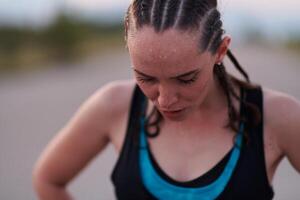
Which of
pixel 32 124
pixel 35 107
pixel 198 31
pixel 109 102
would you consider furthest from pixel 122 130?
pixel 35 107

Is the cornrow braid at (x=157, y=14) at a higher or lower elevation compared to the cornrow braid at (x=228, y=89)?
higher

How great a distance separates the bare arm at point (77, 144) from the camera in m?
2.50

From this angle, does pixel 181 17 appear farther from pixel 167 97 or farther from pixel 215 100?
pixel 215 100

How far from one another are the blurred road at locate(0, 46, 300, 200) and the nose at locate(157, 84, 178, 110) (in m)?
2.29

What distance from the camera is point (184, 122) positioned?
2438mm

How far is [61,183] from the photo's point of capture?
2781 millimetres

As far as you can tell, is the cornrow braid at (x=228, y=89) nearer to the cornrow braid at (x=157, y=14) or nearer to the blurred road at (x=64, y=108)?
the cornrow braid at (x=157, y=14)

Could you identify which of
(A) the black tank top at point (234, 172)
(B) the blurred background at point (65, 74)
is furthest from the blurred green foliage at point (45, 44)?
(A) the black tank top at point (234, 172)

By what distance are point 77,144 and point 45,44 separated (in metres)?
14.8

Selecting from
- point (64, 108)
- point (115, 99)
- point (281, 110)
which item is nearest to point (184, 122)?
point (115, 99)

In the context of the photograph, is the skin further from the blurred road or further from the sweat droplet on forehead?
the blurred road

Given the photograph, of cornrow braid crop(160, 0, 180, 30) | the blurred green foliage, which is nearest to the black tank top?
cornrow braid crop(160, 0, 180, 30)

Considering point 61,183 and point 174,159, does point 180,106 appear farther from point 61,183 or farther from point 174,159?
point 61,183

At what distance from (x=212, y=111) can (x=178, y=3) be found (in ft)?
1.92
